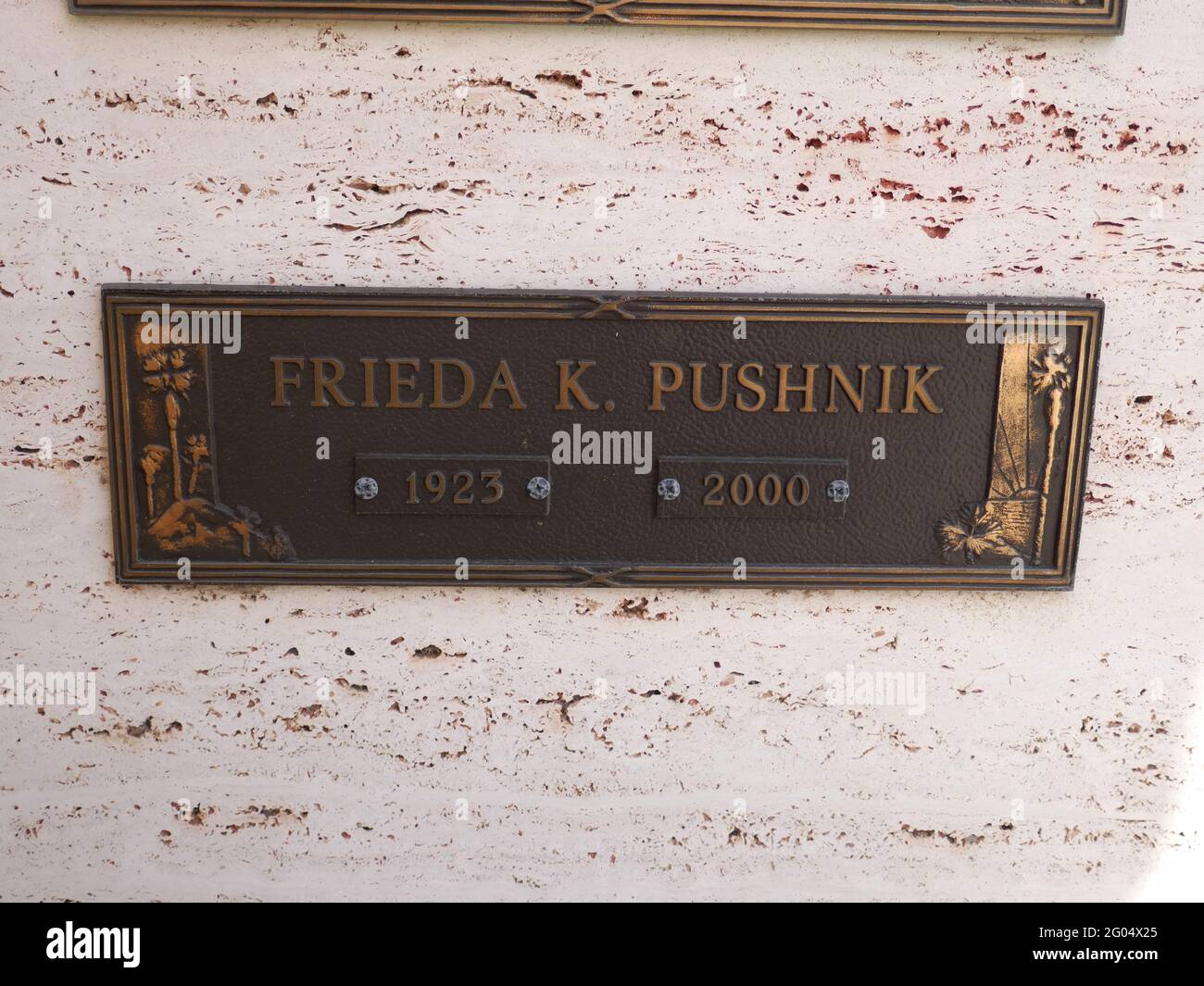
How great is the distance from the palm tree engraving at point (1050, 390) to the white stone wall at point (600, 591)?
136 millimetres

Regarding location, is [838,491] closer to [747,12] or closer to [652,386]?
[652,386]

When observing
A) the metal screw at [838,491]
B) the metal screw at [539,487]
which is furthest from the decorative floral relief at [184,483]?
the metal screw at [838,491]

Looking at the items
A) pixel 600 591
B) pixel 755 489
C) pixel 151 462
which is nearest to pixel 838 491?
pixel 755 489

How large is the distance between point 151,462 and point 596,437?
100cm

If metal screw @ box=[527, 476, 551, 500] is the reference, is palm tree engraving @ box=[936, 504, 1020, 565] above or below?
below

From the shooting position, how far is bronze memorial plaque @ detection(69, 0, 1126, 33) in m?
2.00

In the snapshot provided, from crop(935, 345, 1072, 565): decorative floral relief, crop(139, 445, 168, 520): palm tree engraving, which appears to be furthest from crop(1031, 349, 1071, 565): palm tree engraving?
crop(139, 445, 168, 520): palm tree engraving

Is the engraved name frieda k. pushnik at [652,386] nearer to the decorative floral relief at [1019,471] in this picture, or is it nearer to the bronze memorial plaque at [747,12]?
the decorative floral relief at [1019,471]

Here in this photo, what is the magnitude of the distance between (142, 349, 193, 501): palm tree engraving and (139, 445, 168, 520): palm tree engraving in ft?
0.17

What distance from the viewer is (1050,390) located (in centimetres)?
215

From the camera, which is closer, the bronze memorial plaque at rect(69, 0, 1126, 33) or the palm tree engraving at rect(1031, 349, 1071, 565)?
the bronze memorial plaque at rect(69, 0, 1126, 33)

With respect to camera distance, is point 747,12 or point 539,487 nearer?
point 747,12

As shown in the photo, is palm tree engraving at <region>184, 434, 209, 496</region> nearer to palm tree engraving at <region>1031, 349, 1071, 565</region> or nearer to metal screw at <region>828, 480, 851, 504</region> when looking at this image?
metal screw at <region>828, 480, 851, 504</region>

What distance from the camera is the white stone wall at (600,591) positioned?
2.06 meters
